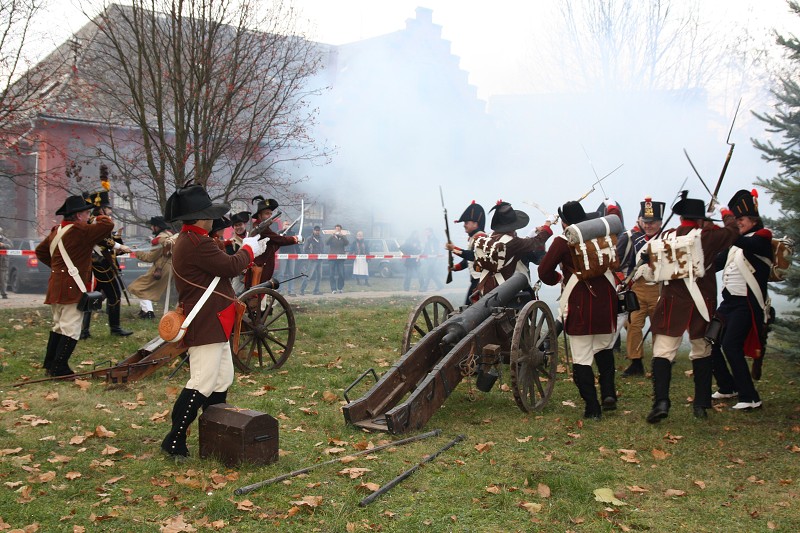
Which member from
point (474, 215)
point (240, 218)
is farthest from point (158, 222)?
point (474, 215)

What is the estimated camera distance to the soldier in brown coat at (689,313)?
19.4ft

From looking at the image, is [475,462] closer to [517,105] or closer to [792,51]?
[792,51]

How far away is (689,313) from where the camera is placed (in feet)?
19.6

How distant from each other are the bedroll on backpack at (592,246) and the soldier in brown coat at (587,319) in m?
0.08

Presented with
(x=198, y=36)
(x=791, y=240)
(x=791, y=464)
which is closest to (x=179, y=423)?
(x=791, y=464)

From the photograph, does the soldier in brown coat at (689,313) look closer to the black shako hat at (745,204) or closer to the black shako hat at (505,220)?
the black shako hat at (745,204)

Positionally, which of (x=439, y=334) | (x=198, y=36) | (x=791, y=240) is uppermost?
(x=198, y=36)

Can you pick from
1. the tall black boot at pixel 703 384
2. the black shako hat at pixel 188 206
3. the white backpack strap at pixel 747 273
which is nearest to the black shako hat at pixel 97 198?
the black shako hat at pixel 188 206

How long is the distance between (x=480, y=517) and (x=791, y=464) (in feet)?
7.39

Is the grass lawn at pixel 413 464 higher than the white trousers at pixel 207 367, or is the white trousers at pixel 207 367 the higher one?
the white trousers at pixel 207 367

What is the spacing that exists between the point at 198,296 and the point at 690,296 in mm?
3607

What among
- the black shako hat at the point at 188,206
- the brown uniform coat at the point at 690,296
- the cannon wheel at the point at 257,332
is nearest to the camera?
the black shako hat at the point at 188,206

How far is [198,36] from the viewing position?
452 inches

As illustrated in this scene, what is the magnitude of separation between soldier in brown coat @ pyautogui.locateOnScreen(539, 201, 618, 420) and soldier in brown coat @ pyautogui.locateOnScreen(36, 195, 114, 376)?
4.01m
